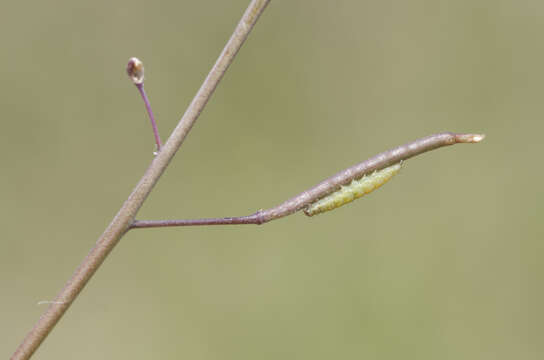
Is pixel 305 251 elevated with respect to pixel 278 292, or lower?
elevated

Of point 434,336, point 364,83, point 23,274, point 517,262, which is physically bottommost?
point 23,274

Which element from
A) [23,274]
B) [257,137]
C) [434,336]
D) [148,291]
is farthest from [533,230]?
[23,274]

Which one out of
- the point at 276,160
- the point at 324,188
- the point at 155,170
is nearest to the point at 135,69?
the point at 155,170

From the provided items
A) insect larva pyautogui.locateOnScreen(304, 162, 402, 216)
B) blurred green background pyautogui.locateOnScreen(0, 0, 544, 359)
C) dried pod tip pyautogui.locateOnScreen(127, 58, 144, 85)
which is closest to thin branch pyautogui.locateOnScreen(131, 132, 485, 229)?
insect larva pyautogui.locateOnScreen(304, 162, 402, 216)

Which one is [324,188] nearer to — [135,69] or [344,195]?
[344,195]

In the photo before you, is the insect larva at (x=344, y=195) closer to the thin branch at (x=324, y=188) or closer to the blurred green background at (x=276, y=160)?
the thin branch at (x=324, y=188)

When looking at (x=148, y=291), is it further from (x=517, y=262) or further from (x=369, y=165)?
(x=369, y=165)

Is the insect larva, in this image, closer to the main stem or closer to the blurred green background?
the main stem
